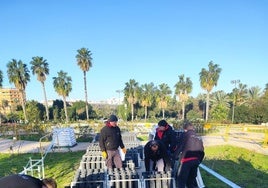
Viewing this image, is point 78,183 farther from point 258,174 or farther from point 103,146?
point 258,174

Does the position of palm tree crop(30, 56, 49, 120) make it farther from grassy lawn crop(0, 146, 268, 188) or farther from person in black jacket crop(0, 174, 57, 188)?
person in black jacket crop(0, 174, 57, 188)

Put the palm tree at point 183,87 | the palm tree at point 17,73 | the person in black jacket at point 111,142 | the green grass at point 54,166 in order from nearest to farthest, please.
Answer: the person in black jacket at point 111,142 < the green grass at point 54,166 < the palm tree at point 17,73 < the palm tree at point 183,87

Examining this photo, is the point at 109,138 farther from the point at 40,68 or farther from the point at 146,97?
the point at 146,97

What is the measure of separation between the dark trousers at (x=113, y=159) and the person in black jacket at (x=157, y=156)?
68 centimetres

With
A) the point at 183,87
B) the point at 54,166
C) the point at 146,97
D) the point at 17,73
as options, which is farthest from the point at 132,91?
the point at 54,166

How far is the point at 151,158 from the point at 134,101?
49775mm

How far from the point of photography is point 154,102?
62.6 meters

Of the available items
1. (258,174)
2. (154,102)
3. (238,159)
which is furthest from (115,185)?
(154,102)

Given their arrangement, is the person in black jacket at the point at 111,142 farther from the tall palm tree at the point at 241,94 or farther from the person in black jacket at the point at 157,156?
the tall palm tree at the point at 241,94

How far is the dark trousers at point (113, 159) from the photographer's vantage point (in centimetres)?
618

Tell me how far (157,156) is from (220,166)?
510cm

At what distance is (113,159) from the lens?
20.6 feet

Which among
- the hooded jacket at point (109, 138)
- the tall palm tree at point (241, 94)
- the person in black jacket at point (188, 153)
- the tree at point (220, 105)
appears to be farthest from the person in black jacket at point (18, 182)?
the tall palm tree at point (241, 94)

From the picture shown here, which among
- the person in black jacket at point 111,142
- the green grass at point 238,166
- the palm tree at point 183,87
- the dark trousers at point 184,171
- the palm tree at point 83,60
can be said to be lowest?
the green grass at point 238,166
